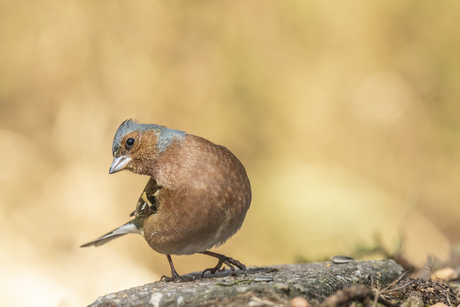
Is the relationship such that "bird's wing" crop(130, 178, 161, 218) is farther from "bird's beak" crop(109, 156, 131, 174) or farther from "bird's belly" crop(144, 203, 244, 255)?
"bird's beak" crop(109, 156, 131, 174)

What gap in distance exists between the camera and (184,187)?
302cm

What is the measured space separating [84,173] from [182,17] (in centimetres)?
293

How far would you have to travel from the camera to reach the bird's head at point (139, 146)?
10.8ft

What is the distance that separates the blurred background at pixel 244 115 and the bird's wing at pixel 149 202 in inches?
110

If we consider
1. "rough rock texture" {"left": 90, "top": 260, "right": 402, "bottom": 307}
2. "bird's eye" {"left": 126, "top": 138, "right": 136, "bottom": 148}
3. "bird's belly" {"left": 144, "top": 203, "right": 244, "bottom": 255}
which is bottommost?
"rough rock texture" {"left": 90, "top": 260, "right": 402, "bottom": 307}

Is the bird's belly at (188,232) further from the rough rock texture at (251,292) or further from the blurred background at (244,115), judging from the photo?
the blurred background at (244,115)

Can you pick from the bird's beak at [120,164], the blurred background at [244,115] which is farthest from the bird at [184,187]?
the blurred background at [244,115]

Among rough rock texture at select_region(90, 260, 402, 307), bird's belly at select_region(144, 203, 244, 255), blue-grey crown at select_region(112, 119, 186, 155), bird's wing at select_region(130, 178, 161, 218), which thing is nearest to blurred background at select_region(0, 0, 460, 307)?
bird's wing at select_region(130, 178, 161, 218)

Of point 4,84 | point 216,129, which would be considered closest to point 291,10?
point 216,129

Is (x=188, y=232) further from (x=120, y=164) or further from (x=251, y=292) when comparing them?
(x=251, y=292)

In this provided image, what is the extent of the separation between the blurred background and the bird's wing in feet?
9.15

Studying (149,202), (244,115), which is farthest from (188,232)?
(244,115)

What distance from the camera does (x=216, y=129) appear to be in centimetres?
660

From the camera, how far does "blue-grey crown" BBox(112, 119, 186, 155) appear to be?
10.8 ft
